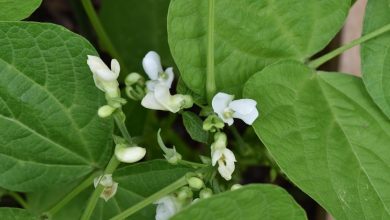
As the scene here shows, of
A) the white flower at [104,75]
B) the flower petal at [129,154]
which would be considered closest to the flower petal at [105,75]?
the white flower at [104,75]

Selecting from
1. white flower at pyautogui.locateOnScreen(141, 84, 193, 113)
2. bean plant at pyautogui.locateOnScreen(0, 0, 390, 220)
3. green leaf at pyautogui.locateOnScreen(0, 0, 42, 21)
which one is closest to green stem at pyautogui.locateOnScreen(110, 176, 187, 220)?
bean plant at pyautogui.locateOnScreen(0, 0, 390, 220)

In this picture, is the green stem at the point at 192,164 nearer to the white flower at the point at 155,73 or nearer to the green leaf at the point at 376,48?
the white flower at the point at 155,73

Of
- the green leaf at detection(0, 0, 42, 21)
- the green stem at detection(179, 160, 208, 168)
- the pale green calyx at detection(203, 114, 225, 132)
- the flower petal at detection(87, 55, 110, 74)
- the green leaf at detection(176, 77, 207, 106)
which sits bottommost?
the green stem at detection(179, 160, 208, 168)

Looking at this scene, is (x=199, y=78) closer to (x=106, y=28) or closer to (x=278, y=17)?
(x=278, y=17)

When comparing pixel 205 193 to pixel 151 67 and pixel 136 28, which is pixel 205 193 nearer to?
pixel 151 67

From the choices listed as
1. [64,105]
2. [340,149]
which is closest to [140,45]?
[64,105]

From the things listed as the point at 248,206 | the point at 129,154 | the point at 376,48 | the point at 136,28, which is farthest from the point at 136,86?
the point at 136,28

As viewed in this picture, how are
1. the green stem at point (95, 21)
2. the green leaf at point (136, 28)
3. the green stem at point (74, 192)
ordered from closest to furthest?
the green stem at point (74, 192) < the green stem at point (95, 21) < the green leaf at point (136, 28)

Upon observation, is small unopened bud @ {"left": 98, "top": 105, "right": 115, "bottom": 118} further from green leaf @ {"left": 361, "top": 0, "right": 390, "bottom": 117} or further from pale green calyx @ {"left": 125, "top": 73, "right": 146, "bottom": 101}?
green leaf @ {"left": 361, "top": 0, "right": 390, "bottom": 117}
